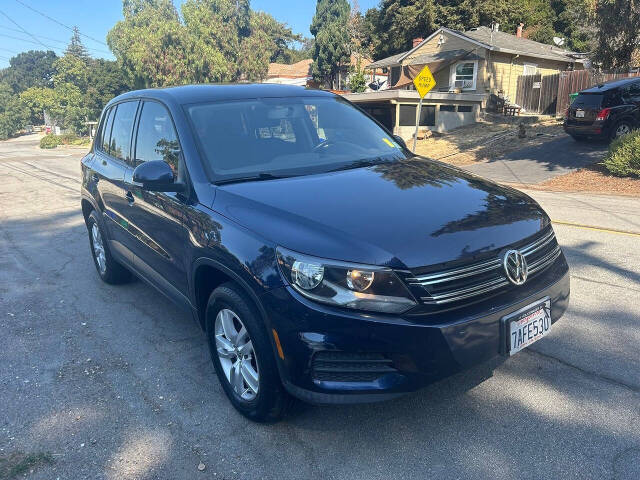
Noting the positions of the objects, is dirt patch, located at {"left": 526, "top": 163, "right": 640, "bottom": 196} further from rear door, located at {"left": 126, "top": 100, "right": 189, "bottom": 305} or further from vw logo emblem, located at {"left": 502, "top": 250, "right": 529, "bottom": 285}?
rear door, located at {"left": 126, "top": 100, "right": 189, "bottom": 305}

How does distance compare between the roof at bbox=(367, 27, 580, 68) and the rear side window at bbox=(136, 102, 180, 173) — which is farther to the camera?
the roof at bbox=(367, 27, 580, 68)

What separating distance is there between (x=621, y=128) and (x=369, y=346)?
15.3 m

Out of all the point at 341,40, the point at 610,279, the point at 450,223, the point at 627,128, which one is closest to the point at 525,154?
the point at 627,128

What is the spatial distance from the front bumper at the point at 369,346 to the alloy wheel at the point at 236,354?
403 millimetres

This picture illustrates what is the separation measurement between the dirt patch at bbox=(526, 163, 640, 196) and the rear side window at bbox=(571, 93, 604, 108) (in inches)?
101

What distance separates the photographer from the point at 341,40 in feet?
159

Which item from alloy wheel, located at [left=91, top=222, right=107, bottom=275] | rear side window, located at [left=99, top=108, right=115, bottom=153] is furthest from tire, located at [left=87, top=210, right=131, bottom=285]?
rear side window, located at [left=99, top=108, right=115, bottom=153]

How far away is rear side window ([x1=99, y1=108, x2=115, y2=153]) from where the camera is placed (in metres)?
4.98

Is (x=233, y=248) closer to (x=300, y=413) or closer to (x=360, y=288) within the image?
(x=360, y=288)

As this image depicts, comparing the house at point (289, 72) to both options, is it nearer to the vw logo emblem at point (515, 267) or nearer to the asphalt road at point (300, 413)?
the asphalt road at point (300, 413)

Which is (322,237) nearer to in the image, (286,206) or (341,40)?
(286,206)

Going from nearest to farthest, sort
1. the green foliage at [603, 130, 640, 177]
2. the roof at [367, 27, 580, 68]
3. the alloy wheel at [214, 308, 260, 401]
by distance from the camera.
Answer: the alloy wheel at [214, 308, 260, 401], the green foliage at [603, 130, 640, 177], the roof at [367, 27, 580, 68]

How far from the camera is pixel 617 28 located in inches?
610

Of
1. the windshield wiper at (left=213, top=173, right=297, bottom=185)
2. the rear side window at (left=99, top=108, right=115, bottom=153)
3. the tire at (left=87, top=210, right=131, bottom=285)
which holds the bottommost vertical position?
the tire at (left=87, top=210, right=131, bottom=285)
